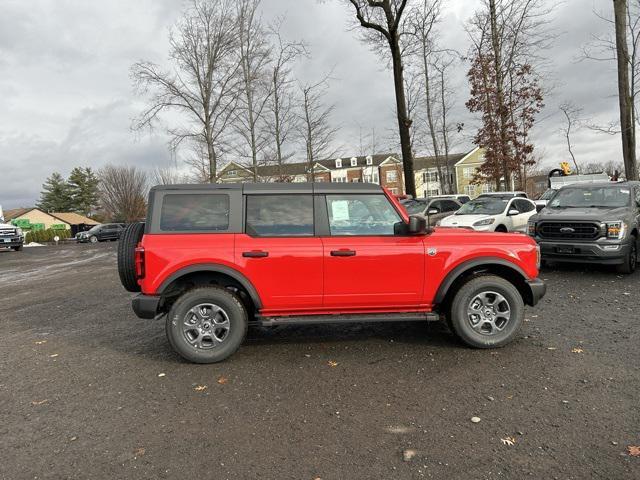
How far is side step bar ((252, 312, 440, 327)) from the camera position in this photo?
4281 millimetres

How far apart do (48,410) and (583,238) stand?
8.67 meters

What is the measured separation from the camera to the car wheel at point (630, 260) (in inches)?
308

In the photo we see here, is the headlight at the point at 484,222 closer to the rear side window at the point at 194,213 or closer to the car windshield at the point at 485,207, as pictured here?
the car windshield at the point at 485,207

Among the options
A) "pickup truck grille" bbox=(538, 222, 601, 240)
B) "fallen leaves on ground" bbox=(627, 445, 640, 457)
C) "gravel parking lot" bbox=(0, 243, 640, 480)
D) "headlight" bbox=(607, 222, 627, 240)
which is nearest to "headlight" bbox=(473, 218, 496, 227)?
"pickup truck grille" bbox=(538, 222, 601, 240)

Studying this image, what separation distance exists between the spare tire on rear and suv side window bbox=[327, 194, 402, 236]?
2134 mm

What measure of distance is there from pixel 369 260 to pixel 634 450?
2479mm

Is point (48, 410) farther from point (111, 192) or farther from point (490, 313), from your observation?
point (111, 192)

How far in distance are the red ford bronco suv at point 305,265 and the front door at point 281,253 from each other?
0.01 meters

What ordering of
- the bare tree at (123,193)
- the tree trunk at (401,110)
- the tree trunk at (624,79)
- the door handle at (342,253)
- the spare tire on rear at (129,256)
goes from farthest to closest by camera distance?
the bare tree at (123,193), the tree trunk at (401,110), the tree trunk at (624,79), the spare tire on rear at (129,256), the door handle at (342,253)

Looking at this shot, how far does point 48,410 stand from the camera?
345cm

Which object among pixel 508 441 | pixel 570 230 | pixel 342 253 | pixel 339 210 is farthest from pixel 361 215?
A: pixel 570 230

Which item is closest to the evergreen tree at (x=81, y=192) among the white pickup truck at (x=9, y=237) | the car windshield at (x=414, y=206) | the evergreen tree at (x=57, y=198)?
the evergreen tree at (x=57, y=198)

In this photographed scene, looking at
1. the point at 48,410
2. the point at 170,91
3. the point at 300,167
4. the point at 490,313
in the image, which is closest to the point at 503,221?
the point at 490,313

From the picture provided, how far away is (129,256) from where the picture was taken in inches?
174
